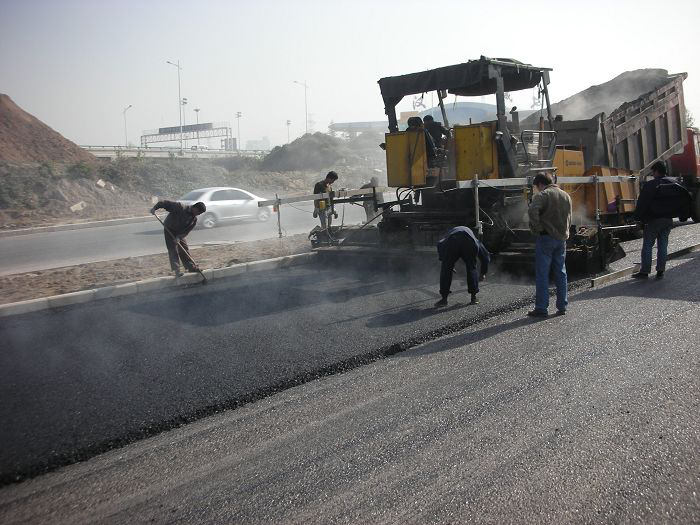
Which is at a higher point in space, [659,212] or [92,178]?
[92,178]

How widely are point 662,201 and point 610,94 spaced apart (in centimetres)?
668

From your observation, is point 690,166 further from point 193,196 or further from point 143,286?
point 193,196

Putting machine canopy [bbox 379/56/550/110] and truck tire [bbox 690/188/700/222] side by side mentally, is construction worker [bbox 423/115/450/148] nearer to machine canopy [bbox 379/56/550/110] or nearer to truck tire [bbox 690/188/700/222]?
machine canopy [bbox 379/56/550/110]

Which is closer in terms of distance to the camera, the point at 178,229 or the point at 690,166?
the point at 178,229

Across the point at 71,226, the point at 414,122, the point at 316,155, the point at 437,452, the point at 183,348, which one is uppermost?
the point at 316,155

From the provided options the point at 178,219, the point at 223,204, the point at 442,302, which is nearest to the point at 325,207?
the point at 178,219

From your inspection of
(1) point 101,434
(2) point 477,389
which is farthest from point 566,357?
(1) point 101,434

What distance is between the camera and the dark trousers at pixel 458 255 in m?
7.27

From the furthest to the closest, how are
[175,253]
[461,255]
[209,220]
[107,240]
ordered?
1. [209,220]
2. [107,240]
3. [175,253]
4. [461,255]

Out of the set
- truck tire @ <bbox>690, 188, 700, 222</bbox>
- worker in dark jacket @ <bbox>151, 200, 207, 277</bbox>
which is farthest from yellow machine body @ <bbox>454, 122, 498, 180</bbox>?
truck tire @ <bbox>690, 188, 700, 222</bbox>

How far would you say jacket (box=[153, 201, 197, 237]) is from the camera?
9.46 m

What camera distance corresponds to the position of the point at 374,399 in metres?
4.42

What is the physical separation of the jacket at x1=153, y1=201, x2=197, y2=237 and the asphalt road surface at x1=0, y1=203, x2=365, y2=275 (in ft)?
12.4

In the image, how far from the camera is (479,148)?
30.0 feet
